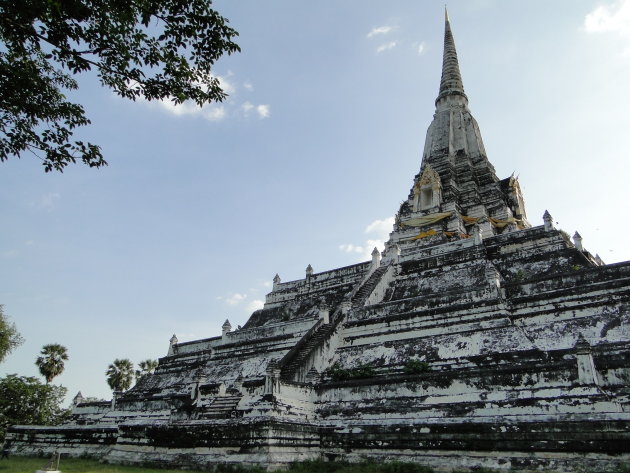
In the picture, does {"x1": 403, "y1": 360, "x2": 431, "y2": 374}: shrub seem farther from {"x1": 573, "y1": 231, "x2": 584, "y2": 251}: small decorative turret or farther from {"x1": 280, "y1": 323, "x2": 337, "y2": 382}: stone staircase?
{"x1": 573, "y1": 231, "x2": 584, "y2": 251}: small decorative turret

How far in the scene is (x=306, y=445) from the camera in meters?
13.8

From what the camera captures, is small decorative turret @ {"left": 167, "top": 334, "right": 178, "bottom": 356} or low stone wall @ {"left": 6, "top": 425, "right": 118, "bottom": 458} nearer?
low stone wall @ {"left": 6, "top": 425, "right": 118, "bottom": 458}

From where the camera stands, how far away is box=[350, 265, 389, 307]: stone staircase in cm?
2120

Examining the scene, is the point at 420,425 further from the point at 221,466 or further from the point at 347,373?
the point at 221,466

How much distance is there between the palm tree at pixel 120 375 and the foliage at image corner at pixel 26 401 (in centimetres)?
1483

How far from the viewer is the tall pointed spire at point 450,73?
1619 inches

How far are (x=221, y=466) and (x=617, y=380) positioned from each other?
10.8 m

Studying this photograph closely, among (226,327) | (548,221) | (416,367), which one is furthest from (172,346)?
(548,221)

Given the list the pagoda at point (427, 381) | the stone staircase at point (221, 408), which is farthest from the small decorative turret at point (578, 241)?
the stone staircase at point (221, 408)

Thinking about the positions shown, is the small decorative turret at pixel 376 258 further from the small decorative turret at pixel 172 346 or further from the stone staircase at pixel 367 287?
the small decorative turret at pixel 172 346

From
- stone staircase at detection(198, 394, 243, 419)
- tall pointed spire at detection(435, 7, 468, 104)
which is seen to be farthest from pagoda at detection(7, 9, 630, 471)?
tall pointed spire at detection(435, 7, 468, 104)

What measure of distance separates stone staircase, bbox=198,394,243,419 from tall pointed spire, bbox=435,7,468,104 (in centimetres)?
3408

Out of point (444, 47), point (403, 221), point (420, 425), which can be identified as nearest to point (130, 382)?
point (403, 221)

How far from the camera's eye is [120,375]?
35781 mm
